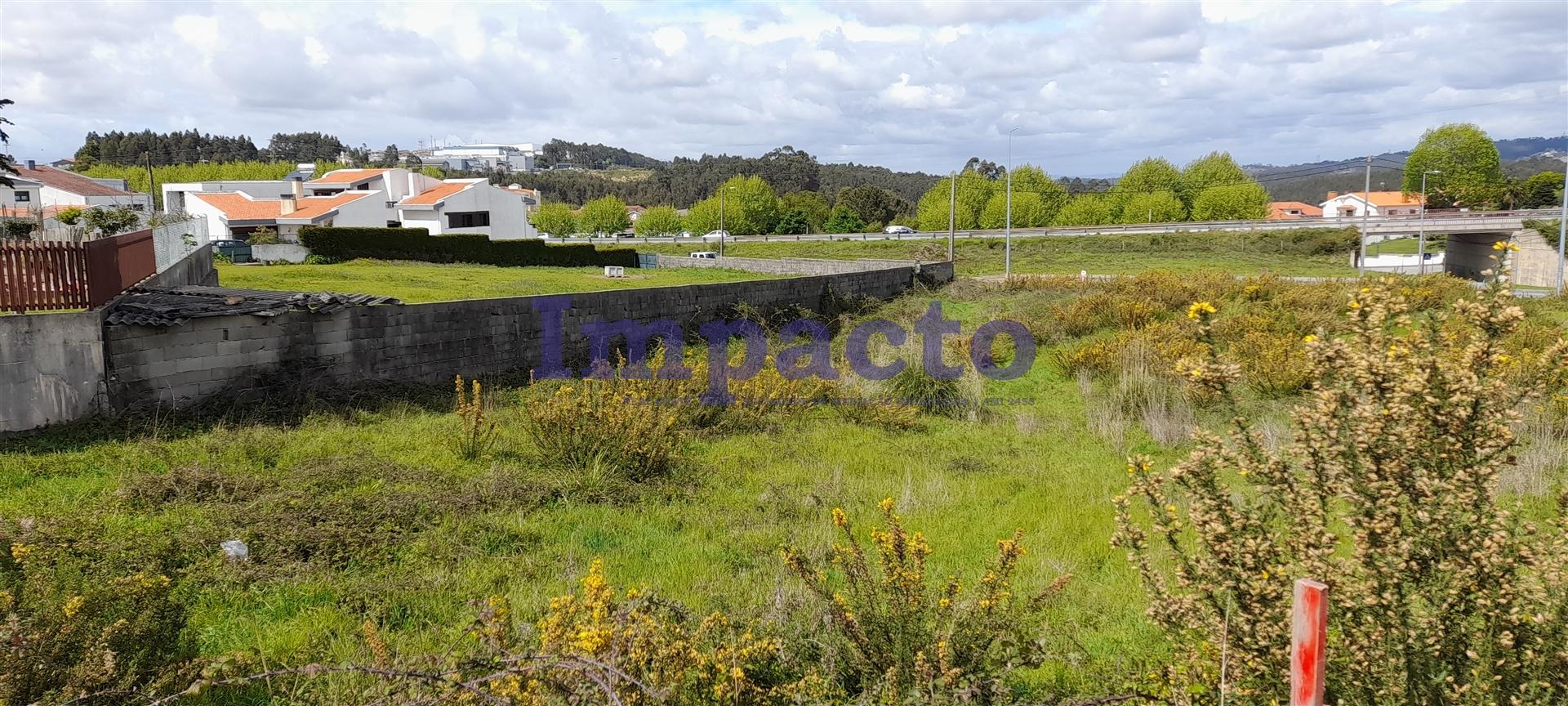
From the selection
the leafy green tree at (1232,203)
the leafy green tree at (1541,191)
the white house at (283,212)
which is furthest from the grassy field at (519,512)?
the leafy green tree at (1541,191)

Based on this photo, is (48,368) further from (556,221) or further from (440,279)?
(556,221)

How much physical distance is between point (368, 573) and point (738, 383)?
5.57 meters

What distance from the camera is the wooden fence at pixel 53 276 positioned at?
859 centimetres

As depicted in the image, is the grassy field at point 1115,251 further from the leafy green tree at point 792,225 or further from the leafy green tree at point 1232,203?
the leafy green tree at point 792,225

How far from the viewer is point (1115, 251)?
50094 millimetres

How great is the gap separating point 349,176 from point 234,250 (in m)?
35.4

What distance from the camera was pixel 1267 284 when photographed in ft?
64.5

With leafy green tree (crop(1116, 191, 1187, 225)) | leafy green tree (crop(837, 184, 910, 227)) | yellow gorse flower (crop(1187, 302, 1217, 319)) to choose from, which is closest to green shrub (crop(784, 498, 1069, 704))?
yellow gorse flower (crop(1187, 302, 1217, 319))

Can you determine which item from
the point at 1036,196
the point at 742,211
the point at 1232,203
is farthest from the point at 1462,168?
the point at 742,211

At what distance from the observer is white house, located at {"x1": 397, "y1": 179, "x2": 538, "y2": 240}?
53.2 metres

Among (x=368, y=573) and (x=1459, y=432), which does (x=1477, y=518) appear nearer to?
(x=1459, y=432)

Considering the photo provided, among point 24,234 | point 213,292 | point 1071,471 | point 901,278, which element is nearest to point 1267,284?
point 901,278

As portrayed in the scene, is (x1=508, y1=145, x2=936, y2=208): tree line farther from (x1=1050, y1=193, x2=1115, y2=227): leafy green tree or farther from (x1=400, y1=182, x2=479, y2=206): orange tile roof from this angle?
(x1=400, y1=182, x2=479, y2=206): orange tile roof

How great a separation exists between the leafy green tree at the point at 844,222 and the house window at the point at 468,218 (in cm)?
3163
